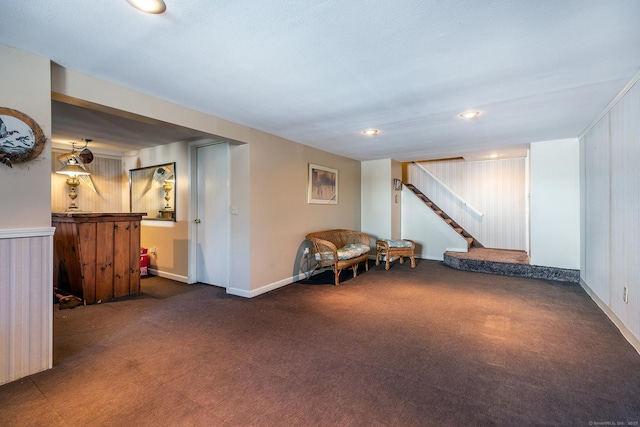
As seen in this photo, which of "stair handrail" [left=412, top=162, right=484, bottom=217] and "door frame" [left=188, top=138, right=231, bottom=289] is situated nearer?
"door frame" [left=188, top=138, right=231, bottom=289]

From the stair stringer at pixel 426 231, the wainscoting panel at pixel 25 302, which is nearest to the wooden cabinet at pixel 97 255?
the wainscoting panel at pixel 25 302

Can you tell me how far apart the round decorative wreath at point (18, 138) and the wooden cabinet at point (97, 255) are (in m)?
1.85

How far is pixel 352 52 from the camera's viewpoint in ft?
6.50

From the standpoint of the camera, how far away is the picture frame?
5.04 m

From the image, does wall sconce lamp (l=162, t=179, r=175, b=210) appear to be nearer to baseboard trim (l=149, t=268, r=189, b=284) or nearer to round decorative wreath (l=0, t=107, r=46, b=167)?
baseboard trim (l=149, t=268, r=189, b=284)

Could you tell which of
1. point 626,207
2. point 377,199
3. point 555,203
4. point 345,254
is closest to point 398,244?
point 377,199

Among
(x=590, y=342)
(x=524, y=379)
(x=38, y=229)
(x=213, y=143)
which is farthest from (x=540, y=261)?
(x=38, y=229)

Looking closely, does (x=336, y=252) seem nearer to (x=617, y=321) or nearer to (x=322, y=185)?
(x=322, y=185)

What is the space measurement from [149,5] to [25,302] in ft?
7.24

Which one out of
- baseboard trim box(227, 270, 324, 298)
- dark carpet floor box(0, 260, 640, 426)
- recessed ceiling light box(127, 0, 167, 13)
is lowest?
dark carpet floor box(0, 260, 640, 426)

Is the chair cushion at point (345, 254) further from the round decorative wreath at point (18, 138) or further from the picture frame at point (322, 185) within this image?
the round decorative wreath at point (18, 138)

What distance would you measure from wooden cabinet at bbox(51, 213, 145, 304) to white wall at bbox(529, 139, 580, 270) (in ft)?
20.7

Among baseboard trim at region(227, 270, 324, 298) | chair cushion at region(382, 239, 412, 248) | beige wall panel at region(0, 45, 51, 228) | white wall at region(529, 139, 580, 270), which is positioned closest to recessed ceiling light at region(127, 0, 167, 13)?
beige wall panel at region(0, 45, 51, 228)

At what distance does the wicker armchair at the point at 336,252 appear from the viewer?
4520 millimetres
